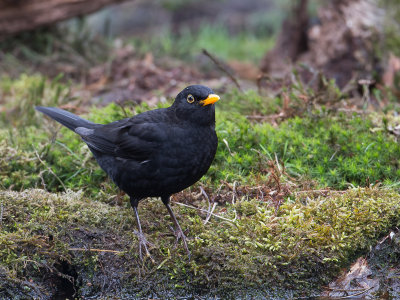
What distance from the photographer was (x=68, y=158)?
5508 millimetres

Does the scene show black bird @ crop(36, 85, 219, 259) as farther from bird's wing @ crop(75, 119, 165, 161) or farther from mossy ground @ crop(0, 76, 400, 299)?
mossy ground @ crop(0, 76, 400, 299)

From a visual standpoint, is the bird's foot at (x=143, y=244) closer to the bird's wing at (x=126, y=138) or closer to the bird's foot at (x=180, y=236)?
the bird's foot at (x=180, y=236)

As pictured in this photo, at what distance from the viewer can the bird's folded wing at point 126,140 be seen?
14.3 ft

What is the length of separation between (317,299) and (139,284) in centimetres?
137

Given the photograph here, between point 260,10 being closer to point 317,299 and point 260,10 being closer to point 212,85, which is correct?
point 212,85

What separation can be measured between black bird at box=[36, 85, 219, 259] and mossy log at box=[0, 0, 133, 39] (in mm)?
5086

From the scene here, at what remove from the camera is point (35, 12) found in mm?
8938

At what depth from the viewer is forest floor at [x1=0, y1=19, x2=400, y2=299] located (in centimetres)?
398

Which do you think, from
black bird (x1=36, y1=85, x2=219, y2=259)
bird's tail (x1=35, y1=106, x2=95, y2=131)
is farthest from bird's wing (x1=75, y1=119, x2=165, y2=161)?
bird's tail (x1=35, y1=106, x2=95, y2=131)

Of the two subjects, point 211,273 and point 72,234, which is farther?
point 72,234

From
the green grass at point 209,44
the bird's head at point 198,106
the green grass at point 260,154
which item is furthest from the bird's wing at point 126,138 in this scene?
the green grass at point 209,44

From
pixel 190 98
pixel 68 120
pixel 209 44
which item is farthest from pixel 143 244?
pixel 209 44

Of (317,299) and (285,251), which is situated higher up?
(285,251)

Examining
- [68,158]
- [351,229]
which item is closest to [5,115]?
[68,158]
